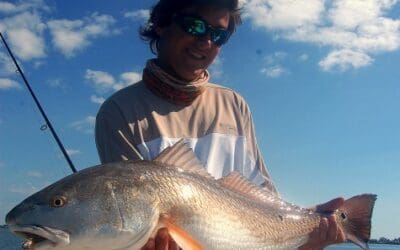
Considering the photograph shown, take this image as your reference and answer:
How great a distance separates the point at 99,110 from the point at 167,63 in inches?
39.8

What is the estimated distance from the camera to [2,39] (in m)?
9.95

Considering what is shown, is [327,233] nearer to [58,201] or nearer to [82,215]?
[82,215]

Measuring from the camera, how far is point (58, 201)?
3.94 m

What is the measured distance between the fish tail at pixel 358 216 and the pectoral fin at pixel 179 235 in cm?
220

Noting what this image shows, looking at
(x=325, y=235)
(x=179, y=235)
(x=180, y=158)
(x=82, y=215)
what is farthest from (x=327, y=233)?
(x=82, y=215)

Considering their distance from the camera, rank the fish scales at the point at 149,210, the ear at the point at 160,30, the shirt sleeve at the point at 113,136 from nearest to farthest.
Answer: the fish scales at the point at 149,210 < the shirt sleeve at the point at 113,136 < the ear at the point at 160,30

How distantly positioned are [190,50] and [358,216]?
255 centimetres

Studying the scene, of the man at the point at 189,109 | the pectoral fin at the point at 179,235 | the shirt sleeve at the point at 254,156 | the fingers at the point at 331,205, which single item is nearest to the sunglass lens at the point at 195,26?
the man at the point at 189,109

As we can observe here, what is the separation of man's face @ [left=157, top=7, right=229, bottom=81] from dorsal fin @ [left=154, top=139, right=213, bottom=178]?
62.0 inches

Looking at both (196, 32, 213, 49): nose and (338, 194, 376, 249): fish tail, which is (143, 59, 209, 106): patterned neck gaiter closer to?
(196, 32, 213, 49): nose

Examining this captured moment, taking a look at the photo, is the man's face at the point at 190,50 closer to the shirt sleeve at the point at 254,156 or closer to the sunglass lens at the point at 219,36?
the sunglass lens at the point at 219,36

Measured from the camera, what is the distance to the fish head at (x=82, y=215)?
378cm

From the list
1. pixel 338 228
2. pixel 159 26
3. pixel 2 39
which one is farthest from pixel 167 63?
pixel 2 39

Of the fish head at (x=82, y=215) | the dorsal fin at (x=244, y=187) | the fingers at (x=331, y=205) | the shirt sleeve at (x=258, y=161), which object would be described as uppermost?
the shirt sleeve at (x=258, y=161)
